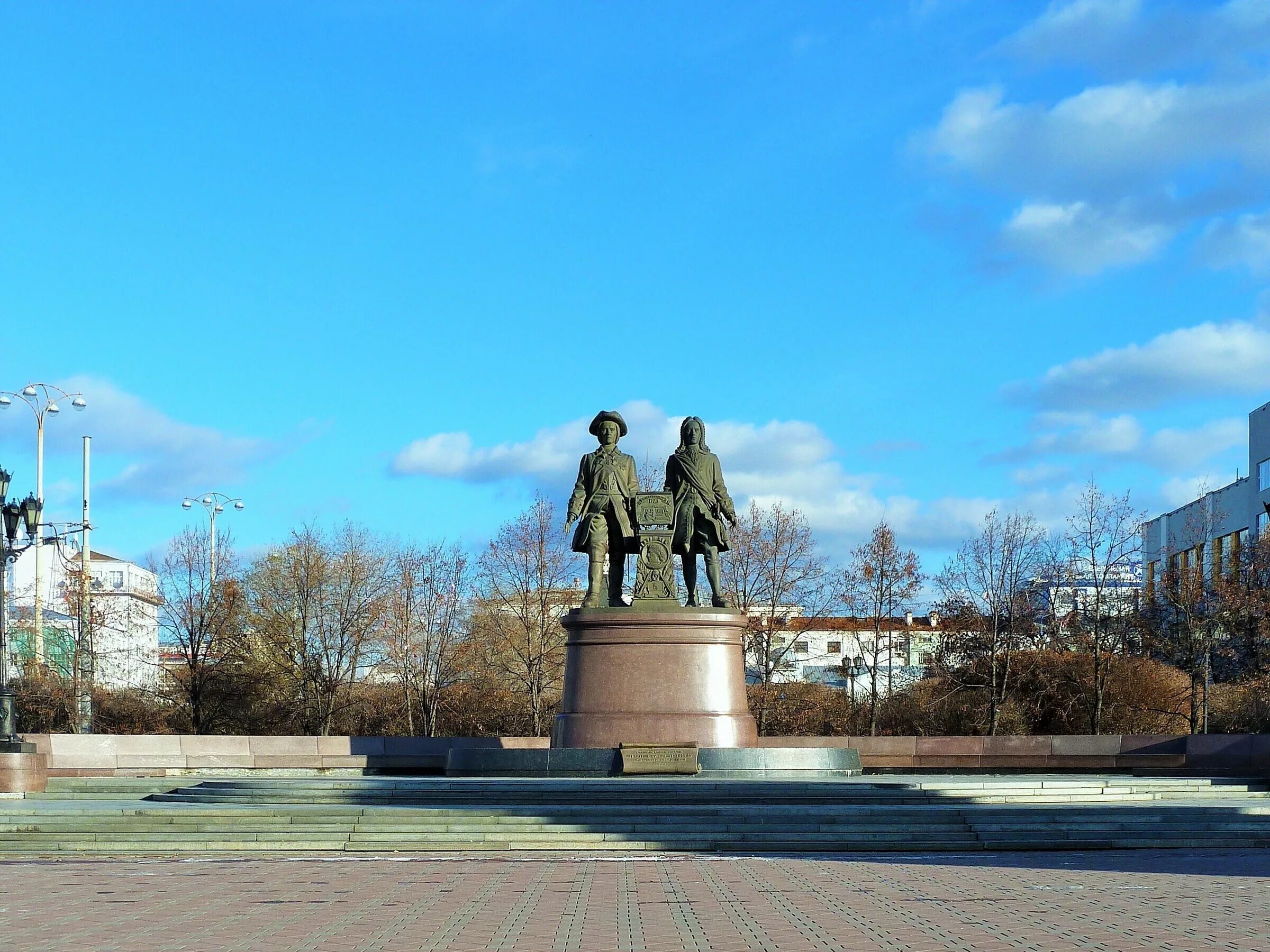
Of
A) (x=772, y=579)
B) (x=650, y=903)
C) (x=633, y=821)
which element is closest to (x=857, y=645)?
(x=772, y=579)

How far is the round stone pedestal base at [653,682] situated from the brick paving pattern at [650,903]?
7.21 m

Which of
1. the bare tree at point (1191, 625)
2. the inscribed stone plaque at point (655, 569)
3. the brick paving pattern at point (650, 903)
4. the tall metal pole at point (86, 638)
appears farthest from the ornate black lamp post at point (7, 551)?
the bare tree at point (1191, 625)

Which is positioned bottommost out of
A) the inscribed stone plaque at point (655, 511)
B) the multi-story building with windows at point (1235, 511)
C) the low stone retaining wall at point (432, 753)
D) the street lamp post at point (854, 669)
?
the low stone retaining wall at point (432, 753)

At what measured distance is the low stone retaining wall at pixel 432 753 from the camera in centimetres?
2769

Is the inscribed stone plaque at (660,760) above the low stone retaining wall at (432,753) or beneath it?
above

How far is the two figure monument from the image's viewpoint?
84.1 ft

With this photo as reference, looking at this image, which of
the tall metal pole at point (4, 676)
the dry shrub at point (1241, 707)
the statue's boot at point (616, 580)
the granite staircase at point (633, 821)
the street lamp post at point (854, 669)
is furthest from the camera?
the street lamp post at point (854, 669)

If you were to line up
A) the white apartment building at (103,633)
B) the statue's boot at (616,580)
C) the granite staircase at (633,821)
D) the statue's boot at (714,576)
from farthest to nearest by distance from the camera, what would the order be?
the white apartment building at (103,633)
the statue's boot at (616,580)
the statue's boot at (714,576)
the granite staircase at (633,821)

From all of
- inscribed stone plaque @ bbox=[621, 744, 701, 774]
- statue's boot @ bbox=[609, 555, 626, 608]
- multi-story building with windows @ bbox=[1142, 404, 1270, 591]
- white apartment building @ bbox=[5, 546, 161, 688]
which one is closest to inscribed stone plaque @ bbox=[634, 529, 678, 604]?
statue's boot @ bbox=[609, 555, 626, 608]

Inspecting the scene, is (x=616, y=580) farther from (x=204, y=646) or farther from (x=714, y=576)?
(x=204, y=646)

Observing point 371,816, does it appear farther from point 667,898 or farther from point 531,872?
point 667,898

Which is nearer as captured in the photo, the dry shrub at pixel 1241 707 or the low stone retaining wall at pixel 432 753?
the low stone retaining wall at pixel 432 753

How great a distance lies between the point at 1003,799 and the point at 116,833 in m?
10.8

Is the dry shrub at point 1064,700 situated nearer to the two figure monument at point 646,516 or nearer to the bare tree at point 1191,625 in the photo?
the bare tree at point 1191,625
